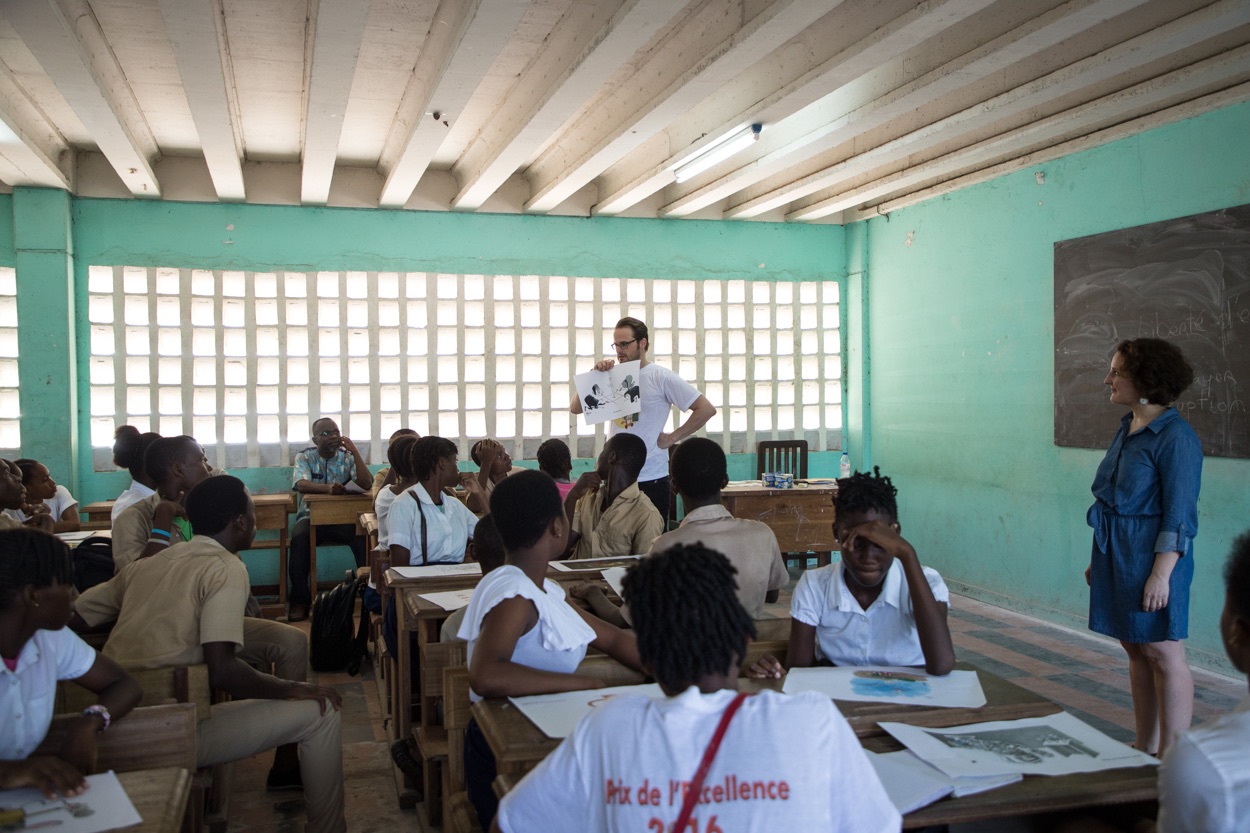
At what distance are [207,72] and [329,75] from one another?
0.56 meters

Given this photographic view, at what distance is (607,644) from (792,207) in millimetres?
7033

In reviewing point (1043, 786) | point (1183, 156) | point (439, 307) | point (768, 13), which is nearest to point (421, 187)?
point (439, 307)

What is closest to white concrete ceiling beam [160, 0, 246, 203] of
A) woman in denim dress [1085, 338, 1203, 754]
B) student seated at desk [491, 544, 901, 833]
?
student seated at desk [491, 544, 901, 833]

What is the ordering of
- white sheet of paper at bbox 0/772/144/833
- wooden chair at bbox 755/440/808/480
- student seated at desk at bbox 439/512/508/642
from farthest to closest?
wooden chair at bbox 755/440/808/480 < student seated at desk at bbox 439/512/508/642 < white sheet of paper at bbox 0/772/144/833

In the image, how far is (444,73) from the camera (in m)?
4.84

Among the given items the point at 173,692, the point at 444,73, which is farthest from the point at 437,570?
the point at 444,73

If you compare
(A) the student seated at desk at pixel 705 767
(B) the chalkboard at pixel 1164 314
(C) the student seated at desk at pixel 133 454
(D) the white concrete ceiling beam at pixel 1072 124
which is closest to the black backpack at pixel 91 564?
(C) the student seated at desk at pixel 133 454

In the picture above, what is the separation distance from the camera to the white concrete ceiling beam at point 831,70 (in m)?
4.04

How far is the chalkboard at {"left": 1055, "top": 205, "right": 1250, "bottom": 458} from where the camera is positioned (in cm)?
522

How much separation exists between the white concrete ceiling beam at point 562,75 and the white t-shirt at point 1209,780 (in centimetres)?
331

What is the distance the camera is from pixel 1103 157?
615 cm

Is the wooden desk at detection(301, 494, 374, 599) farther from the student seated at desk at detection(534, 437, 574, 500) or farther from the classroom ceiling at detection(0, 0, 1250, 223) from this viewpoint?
the student seated at desk at detection(534, 437, 574, 500)

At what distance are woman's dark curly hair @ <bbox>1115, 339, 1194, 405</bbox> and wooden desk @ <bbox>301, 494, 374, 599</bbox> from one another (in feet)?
17.2

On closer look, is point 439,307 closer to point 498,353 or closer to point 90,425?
point 498,353
